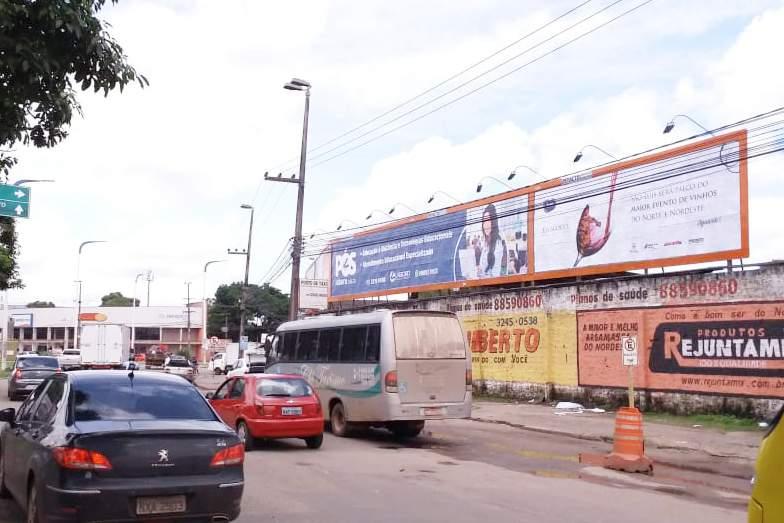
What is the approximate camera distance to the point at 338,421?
1878cm

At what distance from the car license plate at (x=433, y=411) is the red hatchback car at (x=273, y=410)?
7.50 feet

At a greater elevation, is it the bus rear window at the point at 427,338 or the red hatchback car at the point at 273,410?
the bus rear window at the point at 427,338

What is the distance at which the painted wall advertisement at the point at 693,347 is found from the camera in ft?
64.8

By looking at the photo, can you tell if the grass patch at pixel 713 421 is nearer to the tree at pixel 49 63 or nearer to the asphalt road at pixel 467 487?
the asphalt road at pixel 467 487

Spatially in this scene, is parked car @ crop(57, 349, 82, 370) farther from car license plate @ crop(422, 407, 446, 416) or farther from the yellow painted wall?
car license plate @ crop(422, 407, 446, 416)

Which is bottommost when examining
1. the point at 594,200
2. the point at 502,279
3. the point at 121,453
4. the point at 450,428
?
the point at 450,428

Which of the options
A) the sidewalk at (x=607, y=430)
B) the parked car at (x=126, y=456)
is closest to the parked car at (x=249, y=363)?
the sidewalk at (x=607, y=430)

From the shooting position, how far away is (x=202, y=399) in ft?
27.0

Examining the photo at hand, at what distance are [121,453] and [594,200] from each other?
74.2ft

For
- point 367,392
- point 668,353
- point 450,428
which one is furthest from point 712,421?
point 367,392

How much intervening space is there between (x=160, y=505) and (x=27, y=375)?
2262cm

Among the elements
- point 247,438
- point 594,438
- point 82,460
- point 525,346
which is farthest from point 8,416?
point 525,346

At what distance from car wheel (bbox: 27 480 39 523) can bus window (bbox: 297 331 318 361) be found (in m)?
13.3

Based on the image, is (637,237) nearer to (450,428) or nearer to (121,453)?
(450,428)
